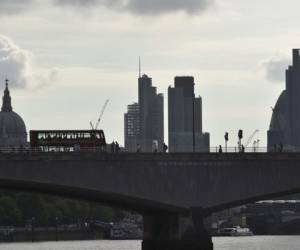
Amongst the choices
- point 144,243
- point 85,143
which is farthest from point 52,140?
point 144,243

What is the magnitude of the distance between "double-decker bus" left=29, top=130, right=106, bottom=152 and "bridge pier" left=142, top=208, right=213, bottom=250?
17.6 m

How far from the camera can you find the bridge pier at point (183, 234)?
5443 inches

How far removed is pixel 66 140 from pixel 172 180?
2488 centimetres

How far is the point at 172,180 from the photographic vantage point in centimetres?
13950

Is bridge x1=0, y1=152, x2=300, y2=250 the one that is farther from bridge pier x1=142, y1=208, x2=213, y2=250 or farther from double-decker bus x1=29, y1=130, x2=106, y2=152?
double-decker bus x1=29, y1=130, x2=106, y2=152

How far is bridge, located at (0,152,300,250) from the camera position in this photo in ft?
445

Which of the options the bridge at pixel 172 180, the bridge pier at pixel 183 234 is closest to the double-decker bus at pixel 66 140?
the bridge pier at pixel 183 234

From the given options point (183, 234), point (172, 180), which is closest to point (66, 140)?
point (172, 180)

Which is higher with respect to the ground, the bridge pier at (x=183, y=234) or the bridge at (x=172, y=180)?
the bridge at (x=172, y=180)

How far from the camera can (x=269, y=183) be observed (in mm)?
140500

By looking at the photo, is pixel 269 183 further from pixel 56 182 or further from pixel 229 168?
pixel 56 182

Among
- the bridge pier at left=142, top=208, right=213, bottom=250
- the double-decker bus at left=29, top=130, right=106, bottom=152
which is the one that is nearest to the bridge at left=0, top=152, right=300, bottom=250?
the bridge pier at left=142, top=208, right=213, bottom=250

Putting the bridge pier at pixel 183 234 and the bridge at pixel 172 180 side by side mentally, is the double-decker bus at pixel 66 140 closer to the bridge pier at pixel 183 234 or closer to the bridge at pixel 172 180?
the bridge pier at pixel 183 234

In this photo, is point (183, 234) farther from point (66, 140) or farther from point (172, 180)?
point (66, 140)
